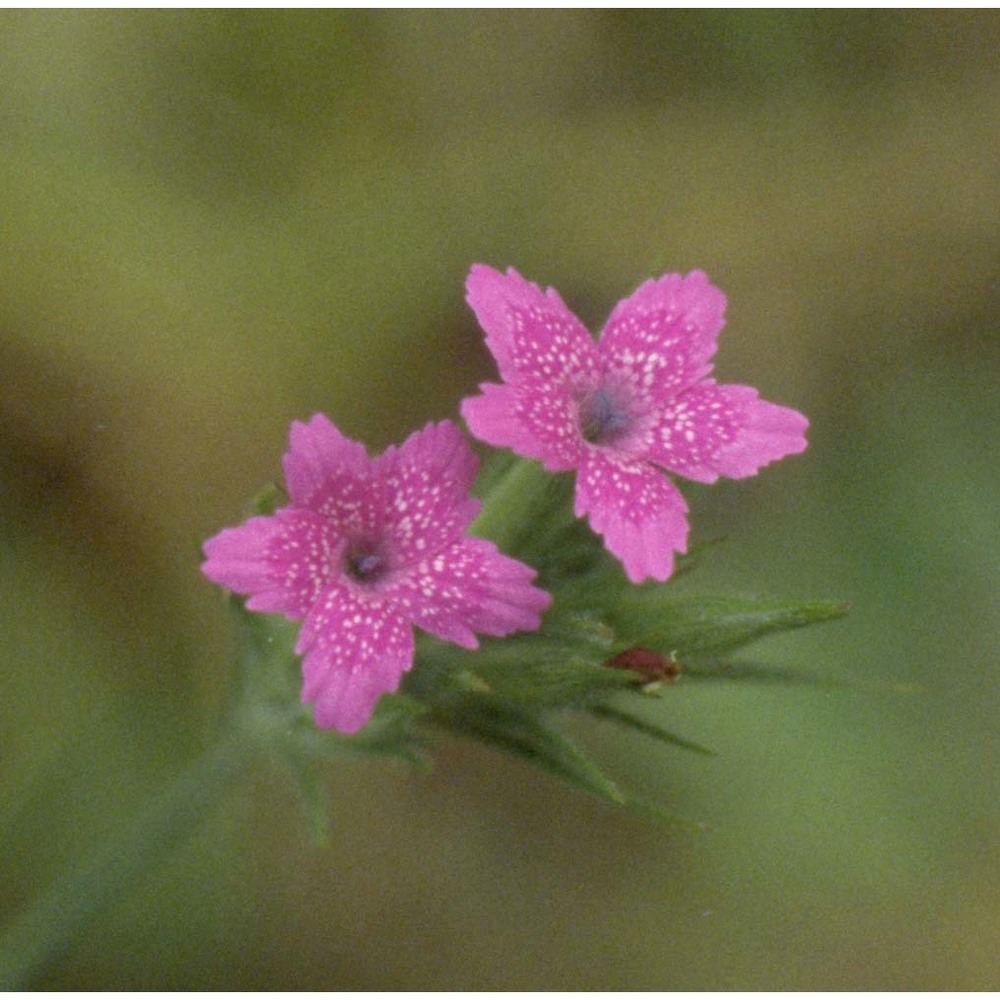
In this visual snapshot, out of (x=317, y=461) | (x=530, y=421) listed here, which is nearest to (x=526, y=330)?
(x=530, y=421)

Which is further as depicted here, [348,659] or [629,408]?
[629,408]

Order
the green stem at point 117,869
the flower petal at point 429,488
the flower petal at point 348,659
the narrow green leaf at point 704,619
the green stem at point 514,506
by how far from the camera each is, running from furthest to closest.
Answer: the green stem at point 117,869, the green stem at point 514,506, the narrow green leaf at point 704,619, the flower petal at point 429,488, the flower petal at point 348,659

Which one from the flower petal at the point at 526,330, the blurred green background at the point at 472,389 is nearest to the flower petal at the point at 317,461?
the flower petal at the point at 526,330

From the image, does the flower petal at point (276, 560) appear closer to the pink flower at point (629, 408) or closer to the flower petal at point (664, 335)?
the pink flower at point (629, 408)

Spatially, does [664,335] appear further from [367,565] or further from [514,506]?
[367,565]

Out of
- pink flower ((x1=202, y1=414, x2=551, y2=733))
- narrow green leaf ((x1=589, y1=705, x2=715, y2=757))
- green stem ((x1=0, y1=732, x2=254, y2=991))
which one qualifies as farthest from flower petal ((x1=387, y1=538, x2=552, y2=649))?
green stem ((x1=0, y1=732, x2=254, y2=991))

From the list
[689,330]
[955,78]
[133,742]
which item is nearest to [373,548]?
[689,330]

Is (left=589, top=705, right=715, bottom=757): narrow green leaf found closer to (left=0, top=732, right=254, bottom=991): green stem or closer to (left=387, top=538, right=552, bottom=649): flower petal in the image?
(left=387, top=538, right=552, bottom=649): flower petal
